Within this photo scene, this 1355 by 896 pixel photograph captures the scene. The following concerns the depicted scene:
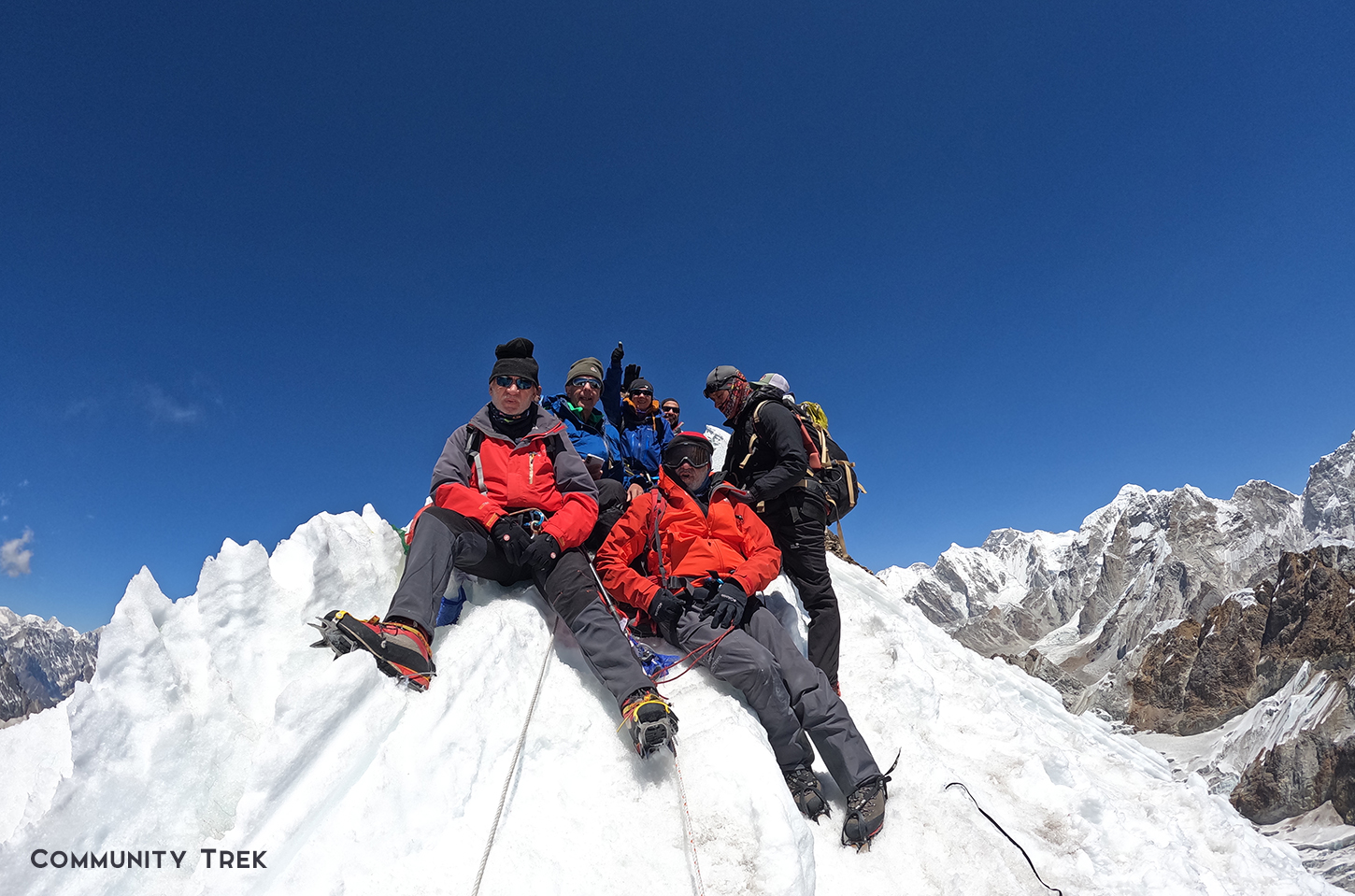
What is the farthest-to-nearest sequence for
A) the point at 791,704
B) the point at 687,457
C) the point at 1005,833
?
1. the point at 687,457
2. the point at 791,704
3. the point at 1005,833

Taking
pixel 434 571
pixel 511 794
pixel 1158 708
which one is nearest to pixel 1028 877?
pixel 511 794

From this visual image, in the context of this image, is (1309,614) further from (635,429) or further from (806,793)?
(806,793)

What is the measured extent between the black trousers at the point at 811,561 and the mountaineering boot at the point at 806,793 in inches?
60.5

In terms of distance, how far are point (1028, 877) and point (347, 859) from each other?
466 centimetres

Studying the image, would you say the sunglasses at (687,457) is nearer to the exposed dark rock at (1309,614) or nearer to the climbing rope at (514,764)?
the climbing rope at (514,764)

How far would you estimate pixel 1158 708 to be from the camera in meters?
113

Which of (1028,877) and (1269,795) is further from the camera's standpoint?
(1269,795)

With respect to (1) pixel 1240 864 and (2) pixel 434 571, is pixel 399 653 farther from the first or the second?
(1) pixel 1240 864

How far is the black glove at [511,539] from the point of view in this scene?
488cm

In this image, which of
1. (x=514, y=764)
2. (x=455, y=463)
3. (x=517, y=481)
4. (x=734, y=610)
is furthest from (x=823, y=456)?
(x=514, y=764)

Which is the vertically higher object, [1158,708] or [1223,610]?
[1223,610]

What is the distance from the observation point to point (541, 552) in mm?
4895

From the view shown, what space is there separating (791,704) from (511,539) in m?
2.64

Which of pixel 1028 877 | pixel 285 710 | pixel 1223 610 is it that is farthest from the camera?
pixel 1223 610
